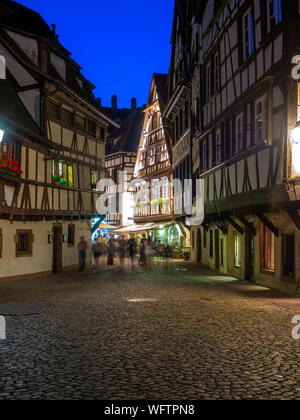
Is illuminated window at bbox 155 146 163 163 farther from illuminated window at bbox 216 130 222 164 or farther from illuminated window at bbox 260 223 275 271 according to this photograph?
illuminated window at bbox 260 223 275 271

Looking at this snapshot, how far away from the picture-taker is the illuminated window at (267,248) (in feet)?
54.8

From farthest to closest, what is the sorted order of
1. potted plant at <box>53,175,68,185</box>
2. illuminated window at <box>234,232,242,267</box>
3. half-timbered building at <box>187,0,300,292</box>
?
potted plant at <box>53,175,68,185</box> < illuminated window at <box>234,232,242,267</box> < half-timbered building at <box>187,0,300,292</box>

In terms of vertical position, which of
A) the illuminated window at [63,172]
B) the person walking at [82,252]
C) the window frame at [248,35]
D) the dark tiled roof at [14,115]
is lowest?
the person walking at [82,252]

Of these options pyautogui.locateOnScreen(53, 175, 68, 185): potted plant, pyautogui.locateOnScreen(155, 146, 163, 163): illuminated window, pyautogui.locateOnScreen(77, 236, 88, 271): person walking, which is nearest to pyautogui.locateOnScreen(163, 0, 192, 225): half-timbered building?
pyautogui.locateOnScreen(155, 146, 163, 163): illuminated window

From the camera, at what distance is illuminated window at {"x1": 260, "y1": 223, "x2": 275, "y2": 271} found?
1670 centimetres

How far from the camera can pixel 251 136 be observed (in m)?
16.4

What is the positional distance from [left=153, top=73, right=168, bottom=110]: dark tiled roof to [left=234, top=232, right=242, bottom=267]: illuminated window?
72.9 ft

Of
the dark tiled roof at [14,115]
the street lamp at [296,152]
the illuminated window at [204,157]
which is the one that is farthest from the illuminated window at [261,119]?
the dark tiled roof at [14,115]

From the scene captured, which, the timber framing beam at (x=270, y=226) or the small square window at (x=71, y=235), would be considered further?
the small square window at (x=71, y=235)

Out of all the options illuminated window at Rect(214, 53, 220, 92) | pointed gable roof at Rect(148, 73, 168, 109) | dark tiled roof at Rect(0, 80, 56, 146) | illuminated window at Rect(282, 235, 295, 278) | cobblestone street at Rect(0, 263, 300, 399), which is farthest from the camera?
pointed gable roof at Rect(148, 73, 168, 109)

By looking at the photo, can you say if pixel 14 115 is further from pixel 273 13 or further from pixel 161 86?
pixel 161 86

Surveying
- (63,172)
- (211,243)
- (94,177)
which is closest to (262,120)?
(211,243)

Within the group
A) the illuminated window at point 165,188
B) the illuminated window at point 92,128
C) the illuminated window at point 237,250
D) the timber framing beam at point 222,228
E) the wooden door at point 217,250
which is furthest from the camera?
the illuminated window at point 165,188

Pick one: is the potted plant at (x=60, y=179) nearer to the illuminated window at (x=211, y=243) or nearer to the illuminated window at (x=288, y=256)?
the illuminated window at (x=211, y=243)
